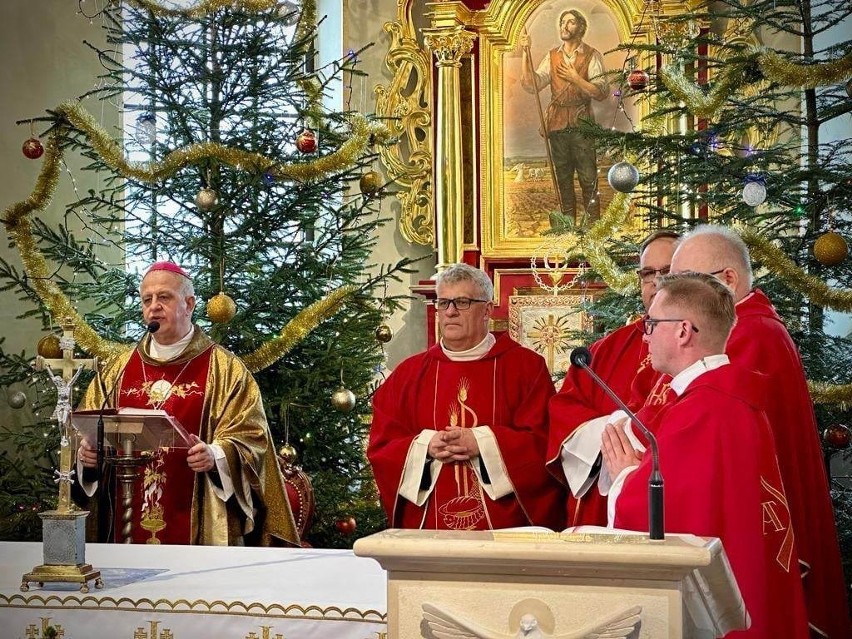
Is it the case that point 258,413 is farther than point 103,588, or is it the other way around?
point 258,413

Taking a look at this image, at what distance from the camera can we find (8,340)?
8352mm

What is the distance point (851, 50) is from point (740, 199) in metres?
1.00

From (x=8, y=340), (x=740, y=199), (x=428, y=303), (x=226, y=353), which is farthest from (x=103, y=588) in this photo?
(x=428, y=303)

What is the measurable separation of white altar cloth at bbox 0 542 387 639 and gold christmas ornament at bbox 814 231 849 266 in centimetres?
270

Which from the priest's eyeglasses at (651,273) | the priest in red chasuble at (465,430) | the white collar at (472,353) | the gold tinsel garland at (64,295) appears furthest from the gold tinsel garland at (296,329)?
Result: the priest's eyeglasses at (651,273)

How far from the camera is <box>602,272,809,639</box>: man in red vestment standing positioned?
132 inches

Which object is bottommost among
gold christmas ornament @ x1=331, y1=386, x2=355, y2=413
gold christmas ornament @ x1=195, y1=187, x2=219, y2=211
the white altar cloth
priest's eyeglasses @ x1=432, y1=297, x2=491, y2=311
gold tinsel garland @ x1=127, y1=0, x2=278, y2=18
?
the white altar cloth

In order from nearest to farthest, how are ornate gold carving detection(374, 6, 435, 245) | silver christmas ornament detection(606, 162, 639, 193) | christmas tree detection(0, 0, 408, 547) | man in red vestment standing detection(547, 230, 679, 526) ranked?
man in red vestment standing detection(547, 230, 679, 526) < silver christmas ornament detection(606, 162, 639, 193) < christmas tree detection(0, 0, 408, 547) < ornate gold carving detection(374, 6, 435, 245)

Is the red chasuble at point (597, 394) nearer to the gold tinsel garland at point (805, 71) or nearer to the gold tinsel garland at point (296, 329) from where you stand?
the gold tinsel garland at point (805, 71)

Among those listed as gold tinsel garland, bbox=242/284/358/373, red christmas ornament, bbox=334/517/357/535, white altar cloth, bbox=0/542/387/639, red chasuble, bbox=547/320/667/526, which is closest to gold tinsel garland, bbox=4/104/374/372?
gold tinsel garland, bbox=242/284/358/373

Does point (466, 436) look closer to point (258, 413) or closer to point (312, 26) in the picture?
point (258, 413)

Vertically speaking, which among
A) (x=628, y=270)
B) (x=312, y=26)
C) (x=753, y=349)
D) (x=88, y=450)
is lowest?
(x=88, y=450)

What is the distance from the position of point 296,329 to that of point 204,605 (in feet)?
12.0

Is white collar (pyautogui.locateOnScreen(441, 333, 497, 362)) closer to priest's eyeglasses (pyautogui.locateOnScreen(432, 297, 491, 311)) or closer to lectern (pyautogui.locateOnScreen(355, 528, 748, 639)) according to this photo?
priest's eyeglasses (pyautogui.locateOnScreen(432, 297, 491, 311))
